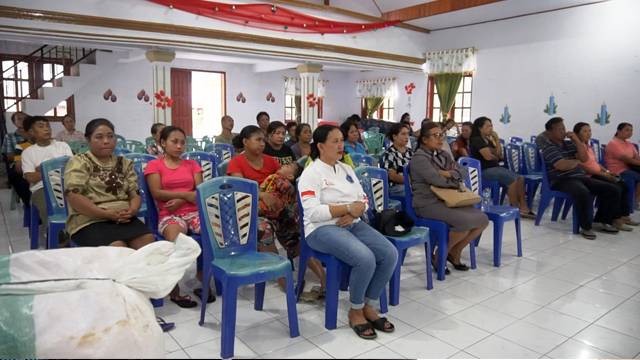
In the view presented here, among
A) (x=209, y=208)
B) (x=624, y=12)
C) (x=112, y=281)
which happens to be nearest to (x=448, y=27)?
(x=624, y=12)

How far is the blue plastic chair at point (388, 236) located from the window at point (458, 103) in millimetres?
6653

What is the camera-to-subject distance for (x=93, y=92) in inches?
385

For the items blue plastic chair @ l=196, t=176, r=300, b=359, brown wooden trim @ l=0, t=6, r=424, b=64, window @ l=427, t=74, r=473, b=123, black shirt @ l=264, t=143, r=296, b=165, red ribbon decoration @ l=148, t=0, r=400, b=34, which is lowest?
blue plastic chair @ l=196, t=176, r=300, b=359

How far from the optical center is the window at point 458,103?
9.29m

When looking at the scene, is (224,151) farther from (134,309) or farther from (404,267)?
(134,309)

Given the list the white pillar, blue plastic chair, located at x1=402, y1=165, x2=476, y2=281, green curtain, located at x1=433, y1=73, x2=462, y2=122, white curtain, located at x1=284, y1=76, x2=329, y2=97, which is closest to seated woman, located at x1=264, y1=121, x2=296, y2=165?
blue plastic chair, located at x1=402, y1=165, x2=476, y2=281

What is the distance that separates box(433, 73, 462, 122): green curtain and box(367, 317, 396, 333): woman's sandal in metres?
7.62

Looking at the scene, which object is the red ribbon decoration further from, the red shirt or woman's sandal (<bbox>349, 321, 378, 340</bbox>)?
woman's sandal (<bbox>349, 321, 378, 340</bbox>)

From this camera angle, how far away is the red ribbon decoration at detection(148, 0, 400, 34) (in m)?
6.60

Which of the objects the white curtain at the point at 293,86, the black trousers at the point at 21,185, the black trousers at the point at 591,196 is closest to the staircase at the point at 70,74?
the black trousers at the point at 21,185

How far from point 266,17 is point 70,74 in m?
4.28

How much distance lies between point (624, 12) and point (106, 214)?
7.47 meters

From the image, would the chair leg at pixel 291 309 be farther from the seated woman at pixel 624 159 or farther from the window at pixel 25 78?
the window at pixel 25 78

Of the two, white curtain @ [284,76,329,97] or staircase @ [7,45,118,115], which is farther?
white curtain @ [284,76,329,97]
